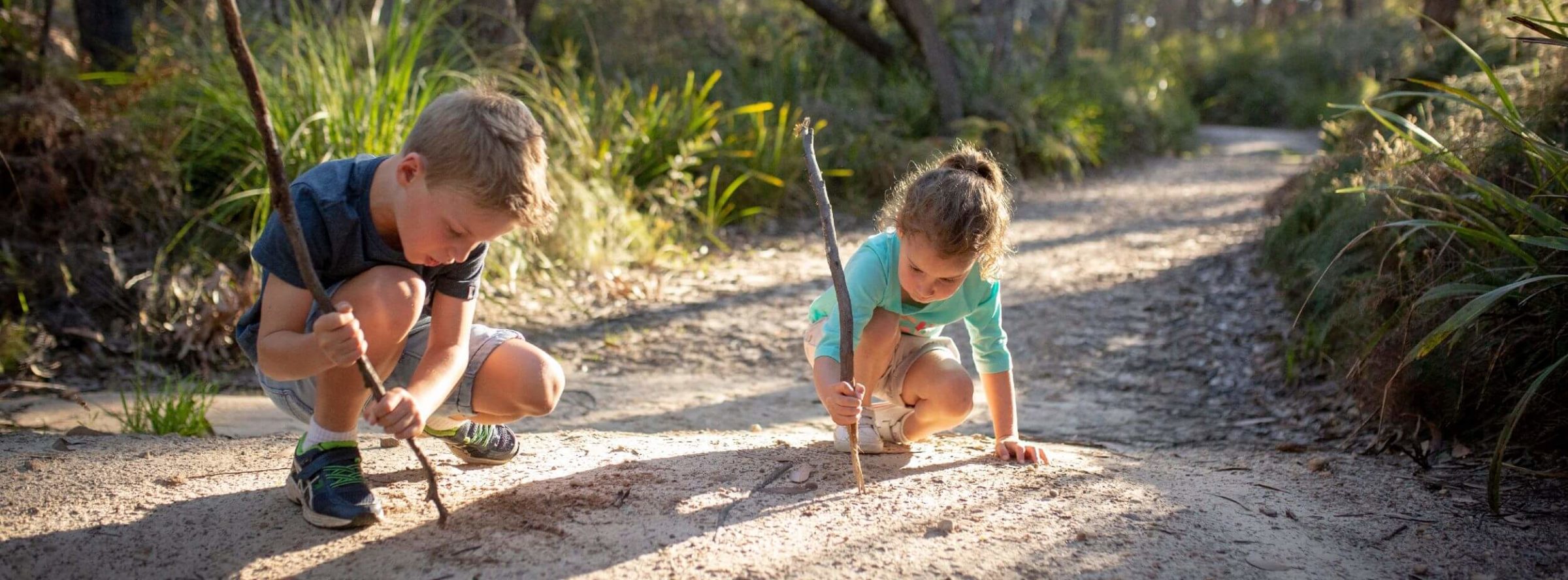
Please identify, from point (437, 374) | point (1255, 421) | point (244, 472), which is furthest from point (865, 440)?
point (1255, 421)

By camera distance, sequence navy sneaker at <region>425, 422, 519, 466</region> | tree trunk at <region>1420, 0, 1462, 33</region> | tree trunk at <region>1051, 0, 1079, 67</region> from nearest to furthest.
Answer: navy sneaker at <region>425, 422, 519, 466</region> < tree trunk at <region>1420, 0, 1462, 33</region> < tree trunk at <region>1051, 0, 1079, 67</region>

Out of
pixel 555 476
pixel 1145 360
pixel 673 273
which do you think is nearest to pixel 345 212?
pixel 555 476

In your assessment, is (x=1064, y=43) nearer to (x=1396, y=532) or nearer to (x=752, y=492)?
(x=1396, y=532)

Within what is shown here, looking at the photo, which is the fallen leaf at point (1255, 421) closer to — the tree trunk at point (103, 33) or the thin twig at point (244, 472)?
the thin twig at point (244, 472)

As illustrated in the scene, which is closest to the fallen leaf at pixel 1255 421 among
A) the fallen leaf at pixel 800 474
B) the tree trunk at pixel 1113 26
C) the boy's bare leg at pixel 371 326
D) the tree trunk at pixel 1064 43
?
the fallen leaf at pixel 800 474

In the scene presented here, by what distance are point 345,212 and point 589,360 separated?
2.75 meters

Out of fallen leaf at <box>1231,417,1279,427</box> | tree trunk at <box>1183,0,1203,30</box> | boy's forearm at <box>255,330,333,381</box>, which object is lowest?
fallen leaf at <box>1231,417,1279,427</box>

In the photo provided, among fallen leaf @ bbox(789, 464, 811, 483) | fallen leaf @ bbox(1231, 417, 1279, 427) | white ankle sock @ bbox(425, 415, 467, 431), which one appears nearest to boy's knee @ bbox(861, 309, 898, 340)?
fallen leaf @ bbox(789, 464, 811, 483)

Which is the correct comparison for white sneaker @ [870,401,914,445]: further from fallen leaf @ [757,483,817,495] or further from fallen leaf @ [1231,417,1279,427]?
fallen leaf @ [1231,417,1279,427]

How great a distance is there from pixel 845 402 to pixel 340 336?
1.04m

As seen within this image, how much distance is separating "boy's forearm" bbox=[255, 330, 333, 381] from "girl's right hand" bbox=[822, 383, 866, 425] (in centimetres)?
A: 103

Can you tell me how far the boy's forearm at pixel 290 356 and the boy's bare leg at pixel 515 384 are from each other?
459mm

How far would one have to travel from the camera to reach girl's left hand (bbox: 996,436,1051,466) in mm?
2803

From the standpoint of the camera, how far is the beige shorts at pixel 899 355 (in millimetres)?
2928
